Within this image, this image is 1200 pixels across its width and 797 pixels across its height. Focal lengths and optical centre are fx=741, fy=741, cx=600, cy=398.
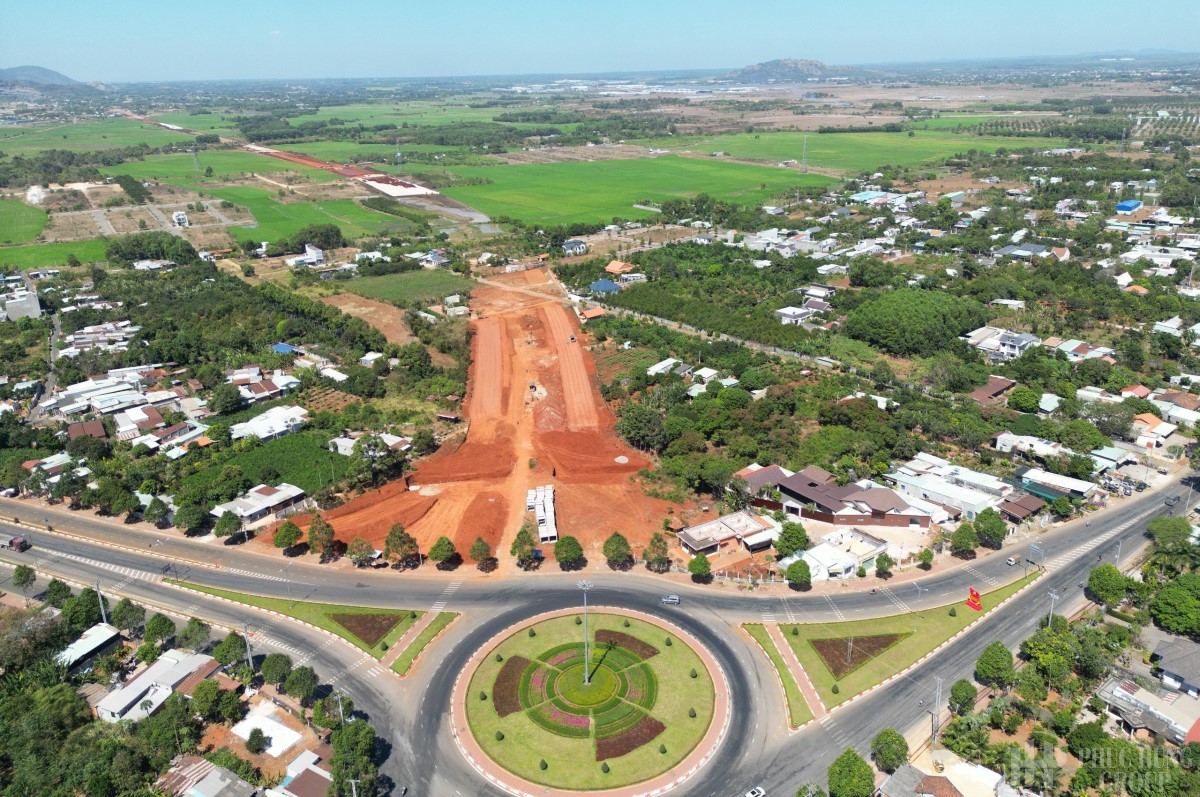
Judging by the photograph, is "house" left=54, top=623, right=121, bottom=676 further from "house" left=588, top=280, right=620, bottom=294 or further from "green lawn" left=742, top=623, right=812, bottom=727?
"house" left=588, top=280, right=620, bottom=294

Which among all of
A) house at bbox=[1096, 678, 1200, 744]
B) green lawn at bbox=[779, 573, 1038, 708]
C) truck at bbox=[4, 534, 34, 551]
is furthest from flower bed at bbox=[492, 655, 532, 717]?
truck at bbox=[4, 534, 34, 551]

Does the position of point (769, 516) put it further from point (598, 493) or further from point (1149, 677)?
point (1149, 677)

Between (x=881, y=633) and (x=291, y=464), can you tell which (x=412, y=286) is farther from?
(x=881, y=633)

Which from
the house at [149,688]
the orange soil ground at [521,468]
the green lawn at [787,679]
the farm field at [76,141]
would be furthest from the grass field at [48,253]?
the farm field at [76,141]

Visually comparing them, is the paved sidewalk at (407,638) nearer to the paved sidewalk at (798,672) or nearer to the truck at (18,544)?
the paved sidewalk at (798,672)

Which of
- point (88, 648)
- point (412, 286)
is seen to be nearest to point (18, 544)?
point (88, 648)
